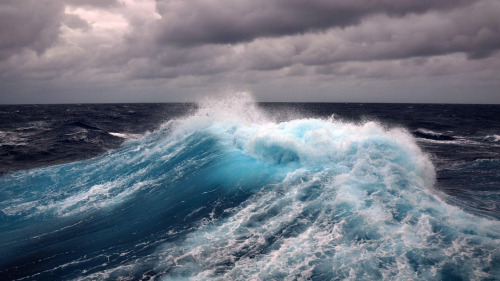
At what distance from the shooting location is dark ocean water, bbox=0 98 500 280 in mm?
6266

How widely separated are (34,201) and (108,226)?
481 cm

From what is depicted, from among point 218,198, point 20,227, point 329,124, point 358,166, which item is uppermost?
point 329,124

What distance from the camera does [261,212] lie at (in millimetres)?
8656

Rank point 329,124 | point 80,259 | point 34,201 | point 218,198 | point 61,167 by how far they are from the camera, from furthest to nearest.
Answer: point 61,167, point 329,124, point 34,201, point 218,198, point 80,259

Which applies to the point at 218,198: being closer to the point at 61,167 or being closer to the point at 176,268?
the point at 176,268

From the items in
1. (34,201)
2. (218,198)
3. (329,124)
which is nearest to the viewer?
(218,198)

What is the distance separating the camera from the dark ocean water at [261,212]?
6.27m

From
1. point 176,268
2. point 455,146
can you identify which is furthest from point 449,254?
point 455,146

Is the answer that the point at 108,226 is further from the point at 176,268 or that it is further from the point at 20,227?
the point at 176,268

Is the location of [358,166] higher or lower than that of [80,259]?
higher

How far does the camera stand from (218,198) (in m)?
10.2

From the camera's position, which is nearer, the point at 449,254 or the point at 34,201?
the point at 449,254

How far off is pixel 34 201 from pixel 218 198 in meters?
7.53

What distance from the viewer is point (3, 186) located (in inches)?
519
